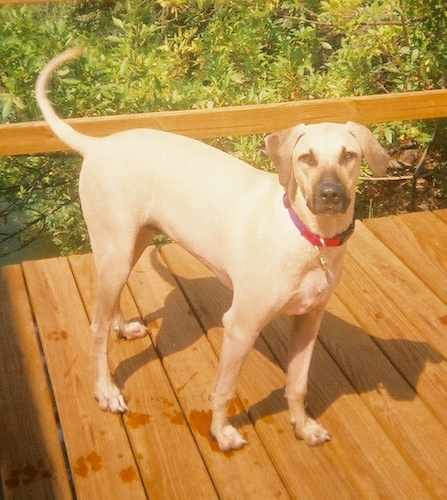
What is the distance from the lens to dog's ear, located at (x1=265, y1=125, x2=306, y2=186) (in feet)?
7.23

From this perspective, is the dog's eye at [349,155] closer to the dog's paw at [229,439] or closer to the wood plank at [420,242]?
the dog's paw at [229,439]

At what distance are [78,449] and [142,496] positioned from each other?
0.36m

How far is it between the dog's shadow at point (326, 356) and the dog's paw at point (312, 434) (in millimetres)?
135

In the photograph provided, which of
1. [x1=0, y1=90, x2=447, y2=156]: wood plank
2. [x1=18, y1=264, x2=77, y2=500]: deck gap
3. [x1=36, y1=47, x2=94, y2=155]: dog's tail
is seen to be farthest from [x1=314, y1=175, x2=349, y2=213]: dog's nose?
[x1=0, y1=90, x2=447, y2=156]: wood plank

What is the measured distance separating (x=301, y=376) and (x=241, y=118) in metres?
1.60

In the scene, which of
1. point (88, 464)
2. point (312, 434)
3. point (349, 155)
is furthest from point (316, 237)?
point (88, 464)

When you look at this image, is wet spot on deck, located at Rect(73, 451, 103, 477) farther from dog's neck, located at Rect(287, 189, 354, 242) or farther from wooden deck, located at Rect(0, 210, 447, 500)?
dog's neck, located at Rect(287, 189, 354, 242)

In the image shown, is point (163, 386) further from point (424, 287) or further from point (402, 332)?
point (424, 287)

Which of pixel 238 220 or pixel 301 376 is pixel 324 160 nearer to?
pixel 238 220

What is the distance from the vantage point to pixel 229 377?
2.46 m

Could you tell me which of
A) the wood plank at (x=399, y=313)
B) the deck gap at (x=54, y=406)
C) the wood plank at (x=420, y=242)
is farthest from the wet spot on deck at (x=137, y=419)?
the wood plank at (x=420, y=242)

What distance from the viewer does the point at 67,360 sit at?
9.91 ft

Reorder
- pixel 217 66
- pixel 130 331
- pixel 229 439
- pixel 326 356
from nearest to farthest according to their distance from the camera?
pixel 229 439 < pixel 326 356 < pixel 130 331 < pixel 217 66

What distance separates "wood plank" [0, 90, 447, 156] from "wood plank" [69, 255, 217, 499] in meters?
1.04
